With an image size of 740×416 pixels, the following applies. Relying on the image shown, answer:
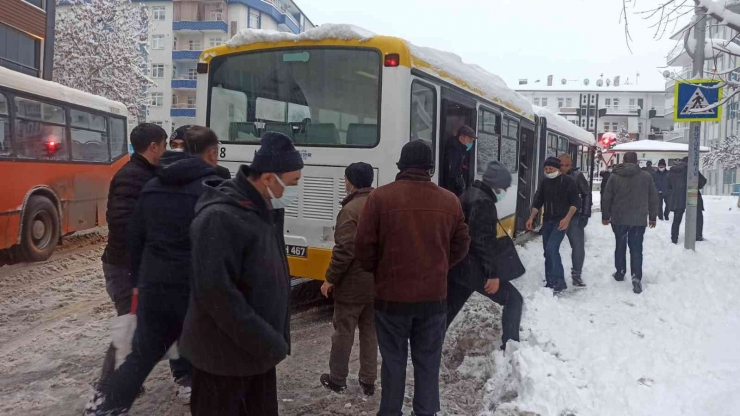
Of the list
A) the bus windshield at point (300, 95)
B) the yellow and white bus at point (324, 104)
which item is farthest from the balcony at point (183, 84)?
the bus windshield at point (300, 95)

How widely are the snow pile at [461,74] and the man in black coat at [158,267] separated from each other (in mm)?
3809

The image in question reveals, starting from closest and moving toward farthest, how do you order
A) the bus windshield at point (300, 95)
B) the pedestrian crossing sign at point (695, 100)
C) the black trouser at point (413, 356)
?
1. the black trouser at point (413, 356)
2. the bus windshield at point (300, 95)
3. the pedestrian crossing sign at point (695, 100)

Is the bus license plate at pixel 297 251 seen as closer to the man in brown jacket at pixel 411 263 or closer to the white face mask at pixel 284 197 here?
the man in brown jacket at pixel 411 263

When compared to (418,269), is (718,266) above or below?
below

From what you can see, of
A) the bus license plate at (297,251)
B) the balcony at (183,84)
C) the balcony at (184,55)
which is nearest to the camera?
the bus license plate at (297,251)

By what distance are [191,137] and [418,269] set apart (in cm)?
168

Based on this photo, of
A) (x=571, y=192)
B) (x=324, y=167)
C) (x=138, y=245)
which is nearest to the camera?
(x=138, y=245)

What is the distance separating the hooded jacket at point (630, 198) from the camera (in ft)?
26.4

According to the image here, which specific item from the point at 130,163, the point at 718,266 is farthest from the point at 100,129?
the point at 718,266

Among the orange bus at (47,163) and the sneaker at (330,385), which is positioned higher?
the orange bus at (47,163)

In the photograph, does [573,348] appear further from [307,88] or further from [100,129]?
[100,129]

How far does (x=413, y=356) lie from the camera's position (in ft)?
12.9

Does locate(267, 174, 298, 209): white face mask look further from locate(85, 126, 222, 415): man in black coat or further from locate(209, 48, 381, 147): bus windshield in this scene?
locate(209, 48, 381, 147): bus windshield

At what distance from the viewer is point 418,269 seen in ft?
12.0
